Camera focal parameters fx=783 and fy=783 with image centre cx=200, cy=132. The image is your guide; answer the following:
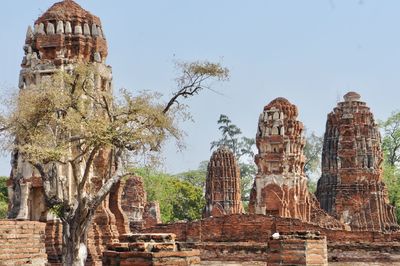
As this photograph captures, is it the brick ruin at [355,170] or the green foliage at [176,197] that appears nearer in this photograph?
the brick ruin at [355,170]

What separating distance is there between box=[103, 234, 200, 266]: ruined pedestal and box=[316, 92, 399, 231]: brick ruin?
25.5 metres

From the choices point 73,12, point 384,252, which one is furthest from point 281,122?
point 73,12

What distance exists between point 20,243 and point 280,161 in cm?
1814

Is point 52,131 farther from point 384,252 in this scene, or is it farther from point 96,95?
point 384,252

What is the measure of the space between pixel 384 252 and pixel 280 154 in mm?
11053

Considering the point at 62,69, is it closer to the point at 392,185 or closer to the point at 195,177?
the point at 392,185

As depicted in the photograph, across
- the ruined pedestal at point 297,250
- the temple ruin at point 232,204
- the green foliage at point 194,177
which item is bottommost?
the ruined pedestal at point 297,250

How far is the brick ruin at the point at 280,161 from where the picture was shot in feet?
93.6

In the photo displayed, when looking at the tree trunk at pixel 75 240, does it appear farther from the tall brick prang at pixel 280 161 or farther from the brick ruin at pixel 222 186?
the brick ruin at pixel 222 186

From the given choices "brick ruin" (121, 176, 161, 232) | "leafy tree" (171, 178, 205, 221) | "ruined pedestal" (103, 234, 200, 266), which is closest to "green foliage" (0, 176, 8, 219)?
"brick ruin" (121, 176, 161, 232)

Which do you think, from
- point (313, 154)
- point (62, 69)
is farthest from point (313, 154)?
point (62, 69)

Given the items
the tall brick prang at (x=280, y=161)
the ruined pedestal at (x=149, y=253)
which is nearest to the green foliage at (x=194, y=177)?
the tall brick prang at (x=280, y=161)

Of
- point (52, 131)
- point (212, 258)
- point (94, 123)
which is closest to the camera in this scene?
point (94, 123)

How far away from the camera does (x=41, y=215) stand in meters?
15.9
